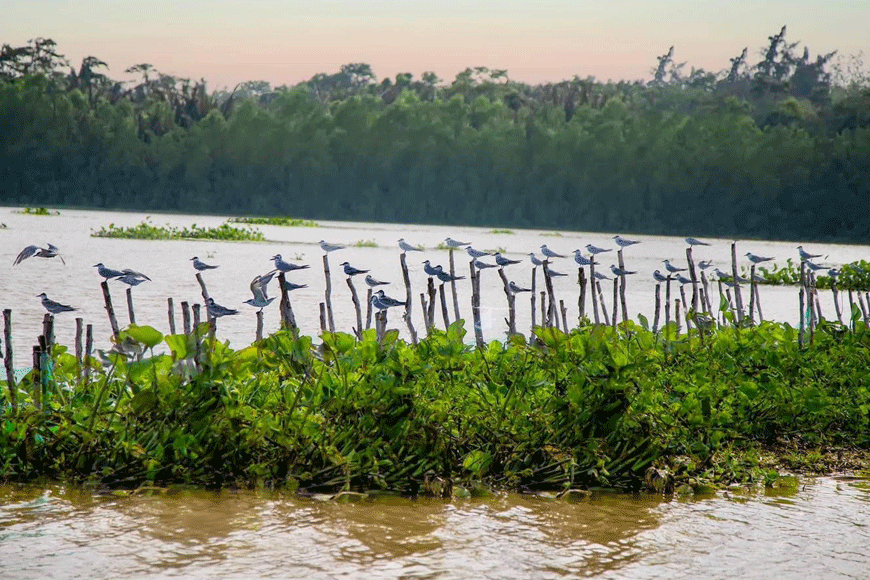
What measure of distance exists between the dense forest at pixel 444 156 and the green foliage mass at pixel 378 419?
193ft

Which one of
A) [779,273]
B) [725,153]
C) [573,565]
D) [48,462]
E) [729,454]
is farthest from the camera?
[725,153]

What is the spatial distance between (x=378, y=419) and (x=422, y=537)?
925 millimetres

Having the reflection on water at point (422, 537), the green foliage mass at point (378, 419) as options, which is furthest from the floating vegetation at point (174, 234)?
the reflection on water at point (422, 537)

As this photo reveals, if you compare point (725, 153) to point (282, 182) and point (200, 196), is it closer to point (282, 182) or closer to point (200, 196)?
point (282, 182)

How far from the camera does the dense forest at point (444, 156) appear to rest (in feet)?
211

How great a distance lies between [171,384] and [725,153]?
62.2m

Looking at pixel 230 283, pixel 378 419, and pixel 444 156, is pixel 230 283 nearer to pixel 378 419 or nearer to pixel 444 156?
pixel 378 419

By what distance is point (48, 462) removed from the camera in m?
5.61

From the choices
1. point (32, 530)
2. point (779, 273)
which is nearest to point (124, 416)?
point (32, 530)

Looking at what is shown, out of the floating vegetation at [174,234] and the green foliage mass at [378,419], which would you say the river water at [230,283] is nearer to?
the floating vegetation at [174,234]

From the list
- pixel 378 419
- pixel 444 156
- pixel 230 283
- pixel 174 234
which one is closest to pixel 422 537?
pixel 378 419

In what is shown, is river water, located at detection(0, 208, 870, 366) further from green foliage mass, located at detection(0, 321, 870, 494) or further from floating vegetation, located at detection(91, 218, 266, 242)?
green foliage mass, located at detection(0, 321, 870, 494)

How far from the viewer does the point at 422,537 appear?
5.00m

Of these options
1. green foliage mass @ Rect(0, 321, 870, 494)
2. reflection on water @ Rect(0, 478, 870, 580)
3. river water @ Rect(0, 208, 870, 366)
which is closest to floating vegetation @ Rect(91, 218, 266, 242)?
river water @ Rect(0, 208, 870, 366)
